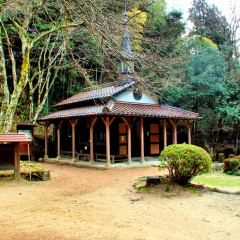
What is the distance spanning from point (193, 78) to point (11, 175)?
14401mm

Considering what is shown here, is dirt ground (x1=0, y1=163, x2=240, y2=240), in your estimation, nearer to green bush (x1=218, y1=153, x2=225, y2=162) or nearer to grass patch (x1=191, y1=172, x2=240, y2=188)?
grass patch (x1=191, y1=172, x2=240, y2=188)

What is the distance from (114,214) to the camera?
17.7ft

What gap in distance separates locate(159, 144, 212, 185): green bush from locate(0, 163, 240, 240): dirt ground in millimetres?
499

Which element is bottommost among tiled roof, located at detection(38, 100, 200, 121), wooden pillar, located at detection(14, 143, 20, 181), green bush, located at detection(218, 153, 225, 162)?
green bush, located at detection(218, 153, 225, 162)

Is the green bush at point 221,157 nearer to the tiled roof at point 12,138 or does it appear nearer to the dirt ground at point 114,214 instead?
the dirt ground at point 114,214

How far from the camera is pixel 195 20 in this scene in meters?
35.7

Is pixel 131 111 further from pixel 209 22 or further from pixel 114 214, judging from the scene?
pixel 209 22

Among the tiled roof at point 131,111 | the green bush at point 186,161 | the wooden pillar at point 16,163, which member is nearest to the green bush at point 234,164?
the tiled roof at point 131,111

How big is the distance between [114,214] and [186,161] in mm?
2778

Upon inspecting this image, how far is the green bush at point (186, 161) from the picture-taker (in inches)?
290

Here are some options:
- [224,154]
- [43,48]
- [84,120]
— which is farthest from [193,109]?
[43,48]

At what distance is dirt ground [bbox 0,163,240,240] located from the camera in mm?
4172

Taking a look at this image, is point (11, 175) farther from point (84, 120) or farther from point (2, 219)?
point (84, 120)

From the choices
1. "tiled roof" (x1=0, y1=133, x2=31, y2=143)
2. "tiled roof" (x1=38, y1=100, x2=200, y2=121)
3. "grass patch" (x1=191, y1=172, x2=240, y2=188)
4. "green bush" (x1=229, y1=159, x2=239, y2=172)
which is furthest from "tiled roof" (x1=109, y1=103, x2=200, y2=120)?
"tiled roof" (x1=0, y1=133, x2=31, y2=143)
